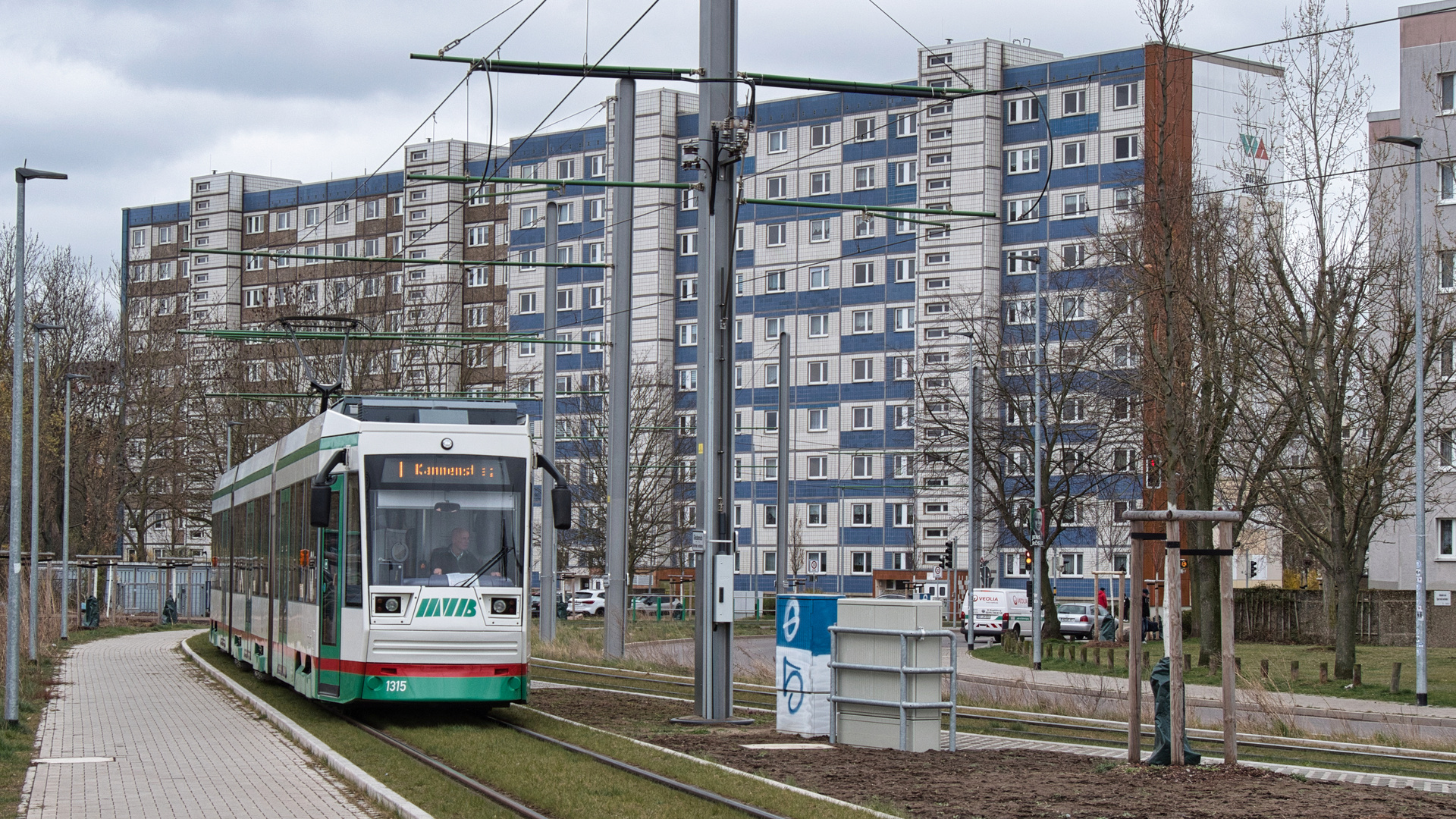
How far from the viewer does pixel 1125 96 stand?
253 feet

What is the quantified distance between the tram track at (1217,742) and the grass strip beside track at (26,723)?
763 cm

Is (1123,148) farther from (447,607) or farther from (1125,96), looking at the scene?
(447,607)

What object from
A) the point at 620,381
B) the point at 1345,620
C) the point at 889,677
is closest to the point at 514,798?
the point at 889,677

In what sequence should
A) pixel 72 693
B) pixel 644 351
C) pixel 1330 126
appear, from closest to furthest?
pixel 72 693, pixel 1330 126, pixel 644 351

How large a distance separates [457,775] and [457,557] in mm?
4692

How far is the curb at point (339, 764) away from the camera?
1139cm

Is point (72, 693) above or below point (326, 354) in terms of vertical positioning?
below

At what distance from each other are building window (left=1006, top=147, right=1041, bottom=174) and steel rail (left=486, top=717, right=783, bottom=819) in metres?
66.0

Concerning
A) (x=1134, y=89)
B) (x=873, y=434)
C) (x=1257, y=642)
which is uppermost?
(x=1134, y=89)

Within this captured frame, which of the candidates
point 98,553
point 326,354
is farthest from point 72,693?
point 98,553

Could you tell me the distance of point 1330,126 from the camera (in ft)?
101

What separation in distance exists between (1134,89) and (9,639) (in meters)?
66.0

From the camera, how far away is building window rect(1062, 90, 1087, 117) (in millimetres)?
77500

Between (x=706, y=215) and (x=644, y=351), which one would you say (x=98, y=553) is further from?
(x=706, y=215)
